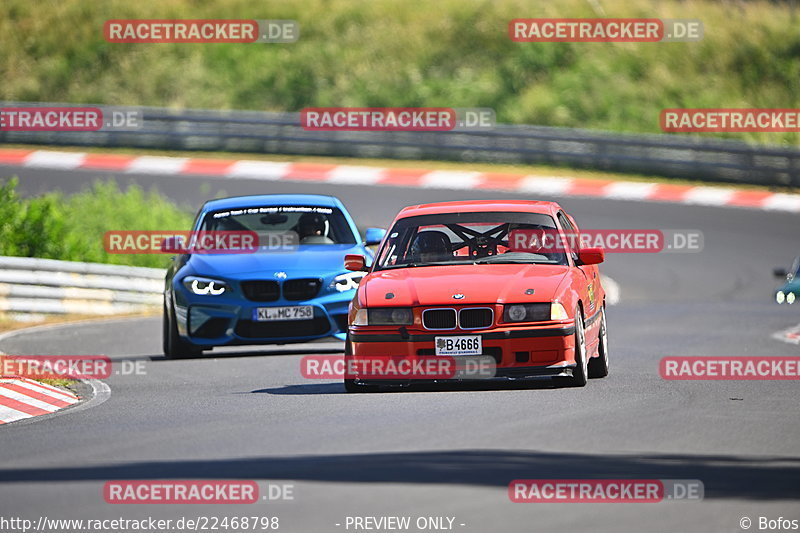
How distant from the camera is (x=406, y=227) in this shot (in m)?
12.7

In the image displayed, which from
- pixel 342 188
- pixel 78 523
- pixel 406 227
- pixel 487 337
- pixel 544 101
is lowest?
pixel 78 523

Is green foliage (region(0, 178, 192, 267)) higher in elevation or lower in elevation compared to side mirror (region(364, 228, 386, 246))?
higher

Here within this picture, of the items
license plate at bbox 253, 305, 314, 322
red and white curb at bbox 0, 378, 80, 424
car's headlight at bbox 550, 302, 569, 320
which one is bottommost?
red and white curb at bbox 0, 378, 80, 424

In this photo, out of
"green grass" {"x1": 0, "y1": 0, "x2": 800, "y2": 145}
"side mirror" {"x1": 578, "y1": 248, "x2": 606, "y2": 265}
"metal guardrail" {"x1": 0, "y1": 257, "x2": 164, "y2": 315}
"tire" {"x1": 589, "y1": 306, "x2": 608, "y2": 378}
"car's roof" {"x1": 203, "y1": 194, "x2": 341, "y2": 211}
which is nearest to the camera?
"side mirror" {"x1": 578, "y1": 248, "x2": 606, "y2": 265}

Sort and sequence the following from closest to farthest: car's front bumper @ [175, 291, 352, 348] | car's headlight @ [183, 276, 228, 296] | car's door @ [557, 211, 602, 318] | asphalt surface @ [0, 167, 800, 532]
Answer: asphalt surface @ [0, 167, 800, 532] < car's door @ [557, 211, 602, 318] < car's front bumper @ [175, 291, 352, 348] < car's headlight @ [183, 276, 228, 296]

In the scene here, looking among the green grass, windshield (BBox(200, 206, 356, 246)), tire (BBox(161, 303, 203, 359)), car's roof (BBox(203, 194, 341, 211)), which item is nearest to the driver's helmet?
windshield (BBox(200, 206, 356, 246))

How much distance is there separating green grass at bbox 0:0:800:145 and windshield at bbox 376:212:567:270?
25.3 metres

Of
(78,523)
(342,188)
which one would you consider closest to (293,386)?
(78,523)

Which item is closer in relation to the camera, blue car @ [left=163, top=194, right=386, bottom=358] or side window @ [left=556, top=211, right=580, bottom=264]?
side window @ [left=556, top=211, right=580, bottom=264]

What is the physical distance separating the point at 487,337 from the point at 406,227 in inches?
69.8

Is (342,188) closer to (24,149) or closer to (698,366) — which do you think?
(24,149)

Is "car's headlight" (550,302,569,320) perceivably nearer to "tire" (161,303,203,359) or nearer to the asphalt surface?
the asphalt surface

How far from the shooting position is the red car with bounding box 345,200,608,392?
11.2 m

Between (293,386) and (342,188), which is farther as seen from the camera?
(342,188)
